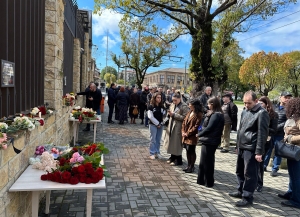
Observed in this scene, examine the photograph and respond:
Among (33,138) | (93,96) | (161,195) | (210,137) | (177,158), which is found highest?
(93,96)

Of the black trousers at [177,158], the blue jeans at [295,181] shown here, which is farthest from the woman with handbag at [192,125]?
the blue jeans at [295,181]

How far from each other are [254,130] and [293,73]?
49.5 metres

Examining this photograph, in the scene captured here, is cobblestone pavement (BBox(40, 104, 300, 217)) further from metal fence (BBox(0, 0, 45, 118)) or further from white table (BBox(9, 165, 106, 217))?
metal fence (BBox(0, 0, 45, 118))

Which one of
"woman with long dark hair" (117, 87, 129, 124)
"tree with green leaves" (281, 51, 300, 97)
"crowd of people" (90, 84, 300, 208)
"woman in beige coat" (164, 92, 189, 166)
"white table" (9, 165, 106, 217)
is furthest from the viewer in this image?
"tree with green leaves" (281, 51, 300, 97)

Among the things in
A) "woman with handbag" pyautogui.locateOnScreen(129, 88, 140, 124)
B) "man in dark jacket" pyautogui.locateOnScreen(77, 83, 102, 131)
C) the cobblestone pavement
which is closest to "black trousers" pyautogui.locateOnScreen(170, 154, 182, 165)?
the cobblestone pavement

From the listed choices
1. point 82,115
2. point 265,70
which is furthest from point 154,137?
point 265,70

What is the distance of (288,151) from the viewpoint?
14.0 feet

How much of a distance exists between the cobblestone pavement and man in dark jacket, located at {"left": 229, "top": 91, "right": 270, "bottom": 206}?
1.15 feet

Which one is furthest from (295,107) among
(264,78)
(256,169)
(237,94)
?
(237,94)

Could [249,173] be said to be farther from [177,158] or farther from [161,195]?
[177,158]

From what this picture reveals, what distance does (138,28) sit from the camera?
10336mm

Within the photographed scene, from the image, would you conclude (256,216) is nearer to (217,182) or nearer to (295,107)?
(217,182)

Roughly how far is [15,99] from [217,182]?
4114mm

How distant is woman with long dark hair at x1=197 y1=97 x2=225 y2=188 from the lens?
15.7ft
